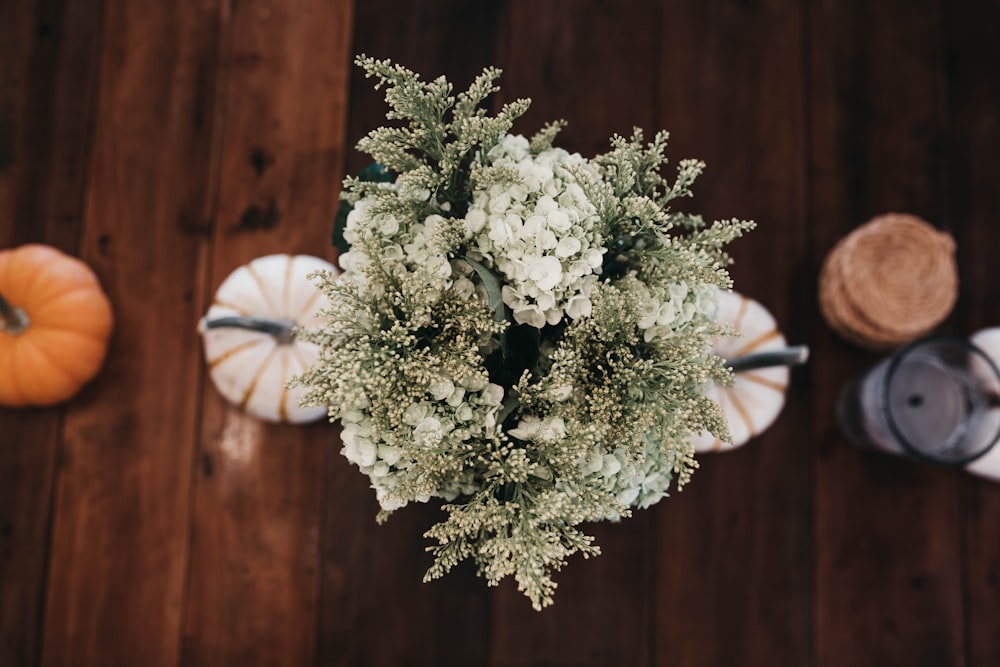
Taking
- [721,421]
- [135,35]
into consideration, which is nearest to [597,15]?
[135,35]

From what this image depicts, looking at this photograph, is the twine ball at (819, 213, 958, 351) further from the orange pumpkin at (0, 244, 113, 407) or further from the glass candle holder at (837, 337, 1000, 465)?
the orange pumpkin at (0, 244, 113, 407)

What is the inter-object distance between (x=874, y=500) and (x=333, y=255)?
1.08 m

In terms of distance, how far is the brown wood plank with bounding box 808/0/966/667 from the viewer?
→ 1.37 metres

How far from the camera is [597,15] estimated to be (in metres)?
1.46

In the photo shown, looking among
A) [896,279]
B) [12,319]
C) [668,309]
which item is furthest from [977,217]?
[12,319]

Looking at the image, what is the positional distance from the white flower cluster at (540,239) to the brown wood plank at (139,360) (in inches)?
33.7

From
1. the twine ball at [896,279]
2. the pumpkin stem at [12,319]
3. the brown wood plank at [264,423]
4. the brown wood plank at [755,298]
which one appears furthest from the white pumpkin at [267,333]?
the twine ball at [896,279]

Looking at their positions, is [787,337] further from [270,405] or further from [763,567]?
[270,405]

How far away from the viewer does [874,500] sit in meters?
1.38

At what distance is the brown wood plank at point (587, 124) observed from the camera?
1.34 m

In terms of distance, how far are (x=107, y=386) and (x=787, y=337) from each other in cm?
124

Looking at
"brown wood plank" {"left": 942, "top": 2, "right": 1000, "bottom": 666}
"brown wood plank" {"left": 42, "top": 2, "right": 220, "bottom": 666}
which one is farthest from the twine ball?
"brown wood plank" {"left": 42, "top": 2, "right": 220, "bottom": 666}

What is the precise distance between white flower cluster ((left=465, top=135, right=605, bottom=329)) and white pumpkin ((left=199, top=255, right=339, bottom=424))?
1.63 ft

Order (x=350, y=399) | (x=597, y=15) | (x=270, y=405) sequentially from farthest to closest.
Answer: (x=597, y=15) < (x=270, y=405) < (x=350, y=399)
